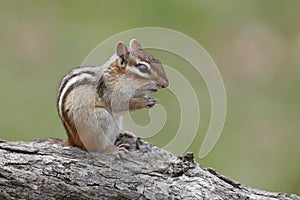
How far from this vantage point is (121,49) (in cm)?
274

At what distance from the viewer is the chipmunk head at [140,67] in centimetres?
269

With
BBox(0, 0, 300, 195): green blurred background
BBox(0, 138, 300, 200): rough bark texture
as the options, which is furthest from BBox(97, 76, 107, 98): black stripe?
BBox(0, 0, 300, 195): green blurred background

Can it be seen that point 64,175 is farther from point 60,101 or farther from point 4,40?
point 4,40

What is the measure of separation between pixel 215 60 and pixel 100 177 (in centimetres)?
311

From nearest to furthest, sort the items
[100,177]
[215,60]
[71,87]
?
1. [100,177]
2. [71,87]
3. [215,60]

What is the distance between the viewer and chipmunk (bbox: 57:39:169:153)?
8.81 ft

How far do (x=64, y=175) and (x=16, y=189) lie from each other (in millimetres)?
159

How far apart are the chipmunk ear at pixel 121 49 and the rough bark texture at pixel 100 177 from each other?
1.24 feet

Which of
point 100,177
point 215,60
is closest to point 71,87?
point 100,177

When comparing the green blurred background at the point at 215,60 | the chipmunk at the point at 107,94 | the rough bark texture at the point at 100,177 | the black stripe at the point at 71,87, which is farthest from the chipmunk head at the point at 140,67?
the green blurred background at the point at 215,60

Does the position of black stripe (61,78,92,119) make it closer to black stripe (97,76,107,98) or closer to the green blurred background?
black stripe (97,76,107,98)

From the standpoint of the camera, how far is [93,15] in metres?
5.78

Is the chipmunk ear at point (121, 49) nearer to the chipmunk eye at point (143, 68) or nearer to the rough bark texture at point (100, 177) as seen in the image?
the chipmunk eye at point (143, 68)

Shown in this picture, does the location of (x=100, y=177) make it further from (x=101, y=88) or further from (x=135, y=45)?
(x=135, y=45)
